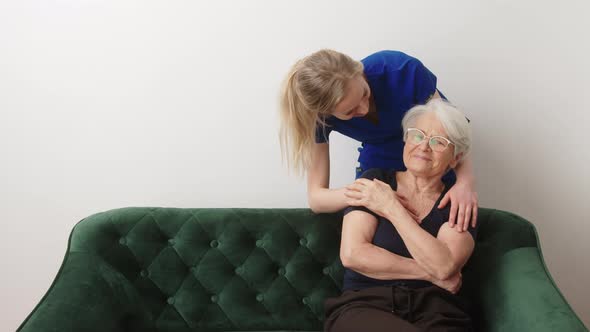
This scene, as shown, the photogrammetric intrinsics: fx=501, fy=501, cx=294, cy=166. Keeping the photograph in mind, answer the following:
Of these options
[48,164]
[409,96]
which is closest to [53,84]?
[48,164]

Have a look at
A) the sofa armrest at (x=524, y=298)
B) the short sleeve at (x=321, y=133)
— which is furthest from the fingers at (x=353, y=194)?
the sofa armrest at (x=524, y=298)

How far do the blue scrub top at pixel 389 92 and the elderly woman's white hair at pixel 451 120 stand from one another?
0.08m

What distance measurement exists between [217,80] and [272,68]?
0.25 metres

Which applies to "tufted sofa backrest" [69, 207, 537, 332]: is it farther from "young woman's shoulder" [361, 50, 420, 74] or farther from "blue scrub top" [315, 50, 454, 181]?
"young woman's shoulder" [361, 50, 420, 74]

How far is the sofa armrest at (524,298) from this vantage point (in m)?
1.51

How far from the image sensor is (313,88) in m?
1.58

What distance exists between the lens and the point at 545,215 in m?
2.40

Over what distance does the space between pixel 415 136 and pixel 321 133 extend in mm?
345

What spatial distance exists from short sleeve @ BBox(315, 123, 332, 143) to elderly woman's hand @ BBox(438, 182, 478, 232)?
1.59ft

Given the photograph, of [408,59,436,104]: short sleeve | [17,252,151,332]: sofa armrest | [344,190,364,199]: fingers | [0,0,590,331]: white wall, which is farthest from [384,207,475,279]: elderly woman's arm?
[17,252,151,332]: sofa armrest

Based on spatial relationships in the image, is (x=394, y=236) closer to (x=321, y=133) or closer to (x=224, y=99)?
(x=321, y=133)

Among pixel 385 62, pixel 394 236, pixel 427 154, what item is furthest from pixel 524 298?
pixel 385 62

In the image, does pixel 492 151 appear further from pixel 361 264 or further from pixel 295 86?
pixel 295 86

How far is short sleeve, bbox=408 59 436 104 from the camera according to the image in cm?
186
